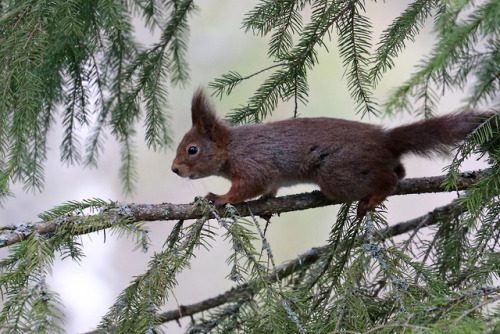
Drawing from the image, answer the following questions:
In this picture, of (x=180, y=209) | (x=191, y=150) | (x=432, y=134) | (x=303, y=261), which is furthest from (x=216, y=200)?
(x=432, y=134)

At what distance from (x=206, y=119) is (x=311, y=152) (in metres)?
0.44

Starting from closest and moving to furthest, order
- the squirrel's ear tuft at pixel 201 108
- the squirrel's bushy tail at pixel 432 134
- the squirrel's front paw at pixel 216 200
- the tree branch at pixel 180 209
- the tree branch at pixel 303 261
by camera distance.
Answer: the tree branch at pixel 180 209 < the squirrel's bushy tail at pixel 432 134 < the squirrel's front paw at pixel 216 200 < the tree branch at pixel 303 261 < the squirrel's ear tuft at pixel 201 108

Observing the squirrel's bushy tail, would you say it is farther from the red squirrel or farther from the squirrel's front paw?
the squirrel's front paw

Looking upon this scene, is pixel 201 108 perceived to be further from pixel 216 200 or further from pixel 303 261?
pixel 303 261

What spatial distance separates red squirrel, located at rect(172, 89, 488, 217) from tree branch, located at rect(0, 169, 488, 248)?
0.19 ft

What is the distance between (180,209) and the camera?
5.41ft

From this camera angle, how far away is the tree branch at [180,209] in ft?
4.76

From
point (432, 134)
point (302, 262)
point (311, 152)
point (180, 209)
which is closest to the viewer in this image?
point (180, 209)

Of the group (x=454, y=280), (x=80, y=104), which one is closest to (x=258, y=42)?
(x=80, y=104)

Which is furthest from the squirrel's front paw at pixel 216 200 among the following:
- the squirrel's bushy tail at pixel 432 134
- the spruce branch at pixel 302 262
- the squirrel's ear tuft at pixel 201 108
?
the squirrel's bushy tail at pixel 432 134

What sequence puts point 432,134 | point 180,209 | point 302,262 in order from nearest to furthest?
point 180,209
point 432,134
point 302,262

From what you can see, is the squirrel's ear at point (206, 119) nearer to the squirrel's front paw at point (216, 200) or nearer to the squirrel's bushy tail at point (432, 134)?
the squirrel's front paw at point (216, 200)

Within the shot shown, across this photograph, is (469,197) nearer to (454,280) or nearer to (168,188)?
(454,280)

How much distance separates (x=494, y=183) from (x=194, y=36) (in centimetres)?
327
